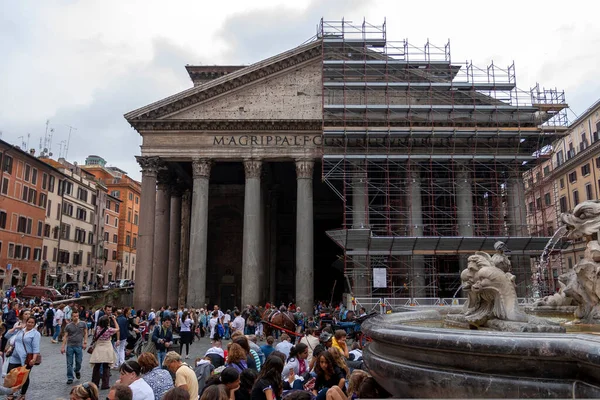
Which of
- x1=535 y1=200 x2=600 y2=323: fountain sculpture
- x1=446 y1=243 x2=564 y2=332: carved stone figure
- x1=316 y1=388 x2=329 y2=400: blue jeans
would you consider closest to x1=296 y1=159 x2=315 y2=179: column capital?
x1=535 y1=200 x2=600 y2=323: fountain sculpture

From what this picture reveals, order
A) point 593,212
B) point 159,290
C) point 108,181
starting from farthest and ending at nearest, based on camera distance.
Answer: point 108,181 → point 159,290 → point 593,212

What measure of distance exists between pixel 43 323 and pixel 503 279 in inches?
733

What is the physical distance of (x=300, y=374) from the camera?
595 cm

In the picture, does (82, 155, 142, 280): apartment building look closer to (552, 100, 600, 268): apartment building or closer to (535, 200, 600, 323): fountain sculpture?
(552, 100, 600, 268): apartment building

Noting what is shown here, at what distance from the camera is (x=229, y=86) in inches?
917

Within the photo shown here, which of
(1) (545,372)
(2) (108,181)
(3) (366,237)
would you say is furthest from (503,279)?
(2) (108,181)

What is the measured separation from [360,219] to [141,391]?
1800 centimetres

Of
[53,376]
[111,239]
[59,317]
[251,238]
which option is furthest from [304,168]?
[111,239]

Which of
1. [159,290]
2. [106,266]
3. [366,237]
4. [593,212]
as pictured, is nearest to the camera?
[593,212]

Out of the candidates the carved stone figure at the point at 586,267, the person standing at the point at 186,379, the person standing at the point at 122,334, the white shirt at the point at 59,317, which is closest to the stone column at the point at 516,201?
the carved stone figure at the point at 586,267

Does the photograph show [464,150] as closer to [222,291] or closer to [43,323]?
[222,291]

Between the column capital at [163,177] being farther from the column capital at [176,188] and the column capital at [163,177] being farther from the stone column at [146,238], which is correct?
the stone column at [146,238]

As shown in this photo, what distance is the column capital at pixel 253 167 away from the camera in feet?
75.3

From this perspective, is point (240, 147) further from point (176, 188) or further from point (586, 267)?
point (586, 267)
